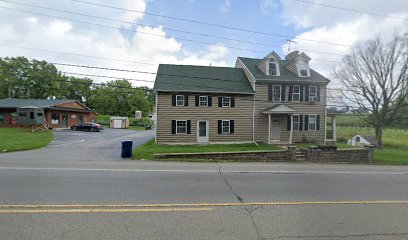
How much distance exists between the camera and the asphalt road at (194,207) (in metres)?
4.09

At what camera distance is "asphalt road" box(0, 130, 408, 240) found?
4086mm

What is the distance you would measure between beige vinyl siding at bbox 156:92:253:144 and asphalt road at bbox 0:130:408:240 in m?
12.2

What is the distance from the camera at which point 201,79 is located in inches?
885

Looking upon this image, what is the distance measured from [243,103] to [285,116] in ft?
14.5

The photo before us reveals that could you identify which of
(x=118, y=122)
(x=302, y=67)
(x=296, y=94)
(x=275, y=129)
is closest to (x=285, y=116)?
(x=275, y=129)

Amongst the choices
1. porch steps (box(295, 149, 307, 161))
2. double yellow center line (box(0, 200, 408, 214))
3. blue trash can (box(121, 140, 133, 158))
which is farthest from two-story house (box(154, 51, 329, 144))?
double yellow center line (box(0, 200, 408, 214))

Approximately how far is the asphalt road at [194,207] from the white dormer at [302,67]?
16831 mm

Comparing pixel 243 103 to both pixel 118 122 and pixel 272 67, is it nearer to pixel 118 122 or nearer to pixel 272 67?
pixel 272 67

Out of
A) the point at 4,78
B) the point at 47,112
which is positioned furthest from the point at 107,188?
the point at 4,78

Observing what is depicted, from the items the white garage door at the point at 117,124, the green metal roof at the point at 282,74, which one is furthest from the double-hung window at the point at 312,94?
the white garage door at the point at 117,124

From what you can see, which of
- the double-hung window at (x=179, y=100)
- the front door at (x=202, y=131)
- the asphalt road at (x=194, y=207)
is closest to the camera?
the asphalt road at (x=194, y=207)

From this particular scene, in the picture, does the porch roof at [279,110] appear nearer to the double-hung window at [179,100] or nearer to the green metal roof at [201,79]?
the green metal roof at [201,79]

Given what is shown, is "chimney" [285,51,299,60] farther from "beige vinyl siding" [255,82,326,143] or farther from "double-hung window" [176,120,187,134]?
"double-hung window" [176,120,187,134]

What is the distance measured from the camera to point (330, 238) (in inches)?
157
